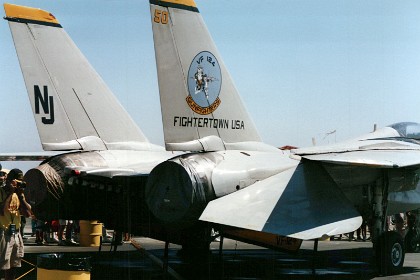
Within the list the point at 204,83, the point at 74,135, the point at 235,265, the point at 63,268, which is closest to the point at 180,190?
the point at 204,83

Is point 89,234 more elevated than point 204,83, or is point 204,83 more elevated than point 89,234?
point 204,83

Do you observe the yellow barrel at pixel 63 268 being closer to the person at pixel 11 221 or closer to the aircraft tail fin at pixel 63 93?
the person at pixel 11 221

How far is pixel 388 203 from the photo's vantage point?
1104cm

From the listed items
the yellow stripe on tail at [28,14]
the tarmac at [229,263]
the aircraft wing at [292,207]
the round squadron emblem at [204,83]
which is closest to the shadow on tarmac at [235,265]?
the tarmac at [229,263]

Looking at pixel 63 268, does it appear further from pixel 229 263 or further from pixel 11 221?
pixel 229 263

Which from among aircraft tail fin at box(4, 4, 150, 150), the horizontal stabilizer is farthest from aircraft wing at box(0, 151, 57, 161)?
the horizontal stabilizer

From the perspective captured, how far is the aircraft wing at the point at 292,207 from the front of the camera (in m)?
7.82

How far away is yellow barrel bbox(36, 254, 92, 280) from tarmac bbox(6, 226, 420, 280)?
7.97 feet

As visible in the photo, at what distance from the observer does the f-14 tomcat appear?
8.17 metres

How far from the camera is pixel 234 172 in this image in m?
8.68

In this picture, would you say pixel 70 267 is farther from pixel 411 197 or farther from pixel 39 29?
pixel 411 197

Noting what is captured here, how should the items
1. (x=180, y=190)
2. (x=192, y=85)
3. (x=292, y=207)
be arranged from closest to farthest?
(x=292, y=207), (x=180, y=190), (x=192, y=85)

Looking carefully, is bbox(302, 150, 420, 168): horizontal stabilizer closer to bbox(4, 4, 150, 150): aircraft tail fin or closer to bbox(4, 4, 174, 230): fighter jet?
bbox(4, 4, 174, 230): fighter jet

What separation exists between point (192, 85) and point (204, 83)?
28 centimetres
